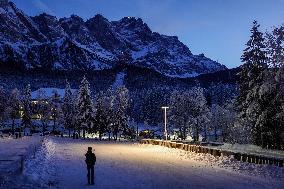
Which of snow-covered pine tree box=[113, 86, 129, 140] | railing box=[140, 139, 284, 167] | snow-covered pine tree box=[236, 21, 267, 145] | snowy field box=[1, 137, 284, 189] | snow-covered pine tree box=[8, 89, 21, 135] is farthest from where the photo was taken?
snow-covered pine tree box=[8, 89, 21, 135]

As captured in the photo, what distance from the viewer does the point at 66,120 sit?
122250mm

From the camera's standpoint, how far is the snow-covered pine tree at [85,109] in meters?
98.8

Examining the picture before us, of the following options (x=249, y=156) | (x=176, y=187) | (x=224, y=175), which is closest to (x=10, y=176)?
Result: (x=176, y=187)

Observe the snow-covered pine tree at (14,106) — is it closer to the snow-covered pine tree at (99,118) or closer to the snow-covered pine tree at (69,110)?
the snow-covered pine tree at (69,110)

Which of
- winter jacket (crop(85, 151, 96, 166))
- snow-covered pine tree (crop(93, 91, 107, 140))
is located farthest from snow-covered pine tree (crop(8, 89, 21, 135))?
winter jacket (crop(85, 151, 96, 166))

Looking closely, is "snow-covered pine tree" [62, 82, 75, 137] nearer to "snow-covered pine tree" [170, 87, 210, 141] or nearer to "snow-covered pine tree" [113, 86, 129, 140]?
"snow-covered pine tree" [113, 86, 129, 140]

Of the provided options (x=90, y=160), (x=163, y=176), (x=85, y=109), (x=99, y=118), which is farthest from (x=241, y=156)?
(x=99, y=118)

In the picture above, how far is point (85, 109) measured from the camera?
330 ft

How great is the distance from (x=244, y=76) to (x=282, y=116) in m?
23.7

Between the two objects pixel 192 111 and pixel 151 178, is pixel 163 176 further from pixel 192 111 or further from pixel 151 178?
pixel 192 111

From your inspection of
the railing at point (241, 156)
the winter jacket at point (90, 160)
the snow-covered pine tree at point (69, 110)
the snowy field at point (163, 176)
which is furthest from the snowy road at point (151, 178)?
the snow-covered pine tree at point (69, 110)

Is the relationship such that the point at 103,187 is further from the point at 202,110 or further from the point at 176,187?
the point at 202,110

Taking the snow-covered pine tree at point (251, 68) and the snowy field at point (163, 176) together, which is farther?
the snow-covered pine tree at point (251, 68)

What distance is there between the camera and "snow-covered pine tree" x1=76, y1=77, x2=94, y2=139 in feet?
324
